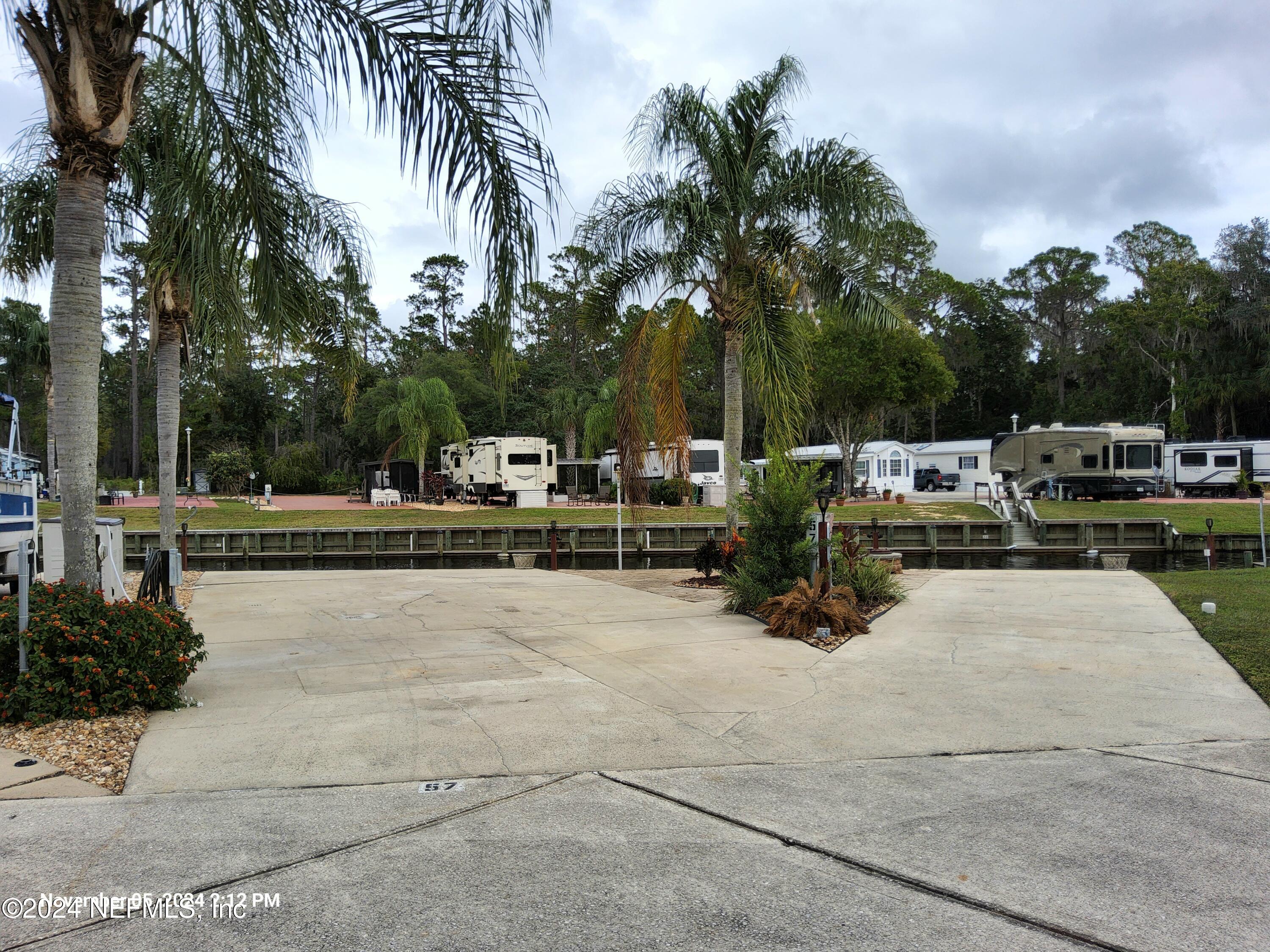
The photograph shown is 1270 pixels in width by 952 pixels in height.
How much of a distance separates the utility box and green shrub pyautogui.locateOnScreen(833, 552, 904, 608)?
25.5ft

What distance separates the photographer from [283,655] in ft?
25.4

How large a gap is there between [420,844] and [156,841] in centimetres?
111

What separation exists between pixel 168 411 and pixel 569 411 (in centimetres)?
3183

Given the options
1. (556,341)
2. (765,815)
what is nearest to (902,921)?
(765,815)

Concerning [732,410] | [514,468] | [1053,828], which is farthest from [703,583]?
[514,468]

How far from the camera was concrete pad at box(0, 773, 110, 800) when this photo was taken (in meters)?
4.07

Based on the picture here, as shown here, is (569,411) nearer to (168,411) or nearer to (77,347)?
(168,411)

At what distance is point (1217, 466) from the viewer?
36.0 meters

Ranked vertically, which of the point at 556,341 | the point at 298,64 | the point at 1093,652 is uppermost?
the point at 556,341

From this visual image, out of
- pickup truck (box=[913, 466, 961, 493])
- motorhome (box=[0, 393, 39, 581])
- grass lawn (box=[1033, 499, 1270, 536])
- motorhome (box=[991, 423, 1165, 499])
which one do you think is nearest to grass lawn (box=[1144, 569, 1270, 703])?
motorhome (box=[0, 393, 39, 581])

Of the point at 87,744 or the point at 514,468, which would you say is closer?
the point at 87,744

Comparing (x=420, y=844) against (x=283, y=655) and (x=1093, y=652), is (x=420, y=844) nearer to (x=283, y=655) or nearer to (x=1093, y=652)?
(x=283, y=655)

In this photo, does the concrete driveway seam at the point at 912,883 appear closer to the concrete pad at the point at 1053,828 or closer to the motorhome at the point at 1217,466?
the concrete pad at the point at 1053,828

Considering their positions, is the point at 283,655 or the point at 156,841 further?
the point at 283,655
